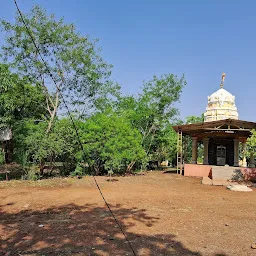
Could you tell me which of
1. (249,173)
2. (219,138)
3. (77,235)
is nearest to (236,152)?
(219,138)

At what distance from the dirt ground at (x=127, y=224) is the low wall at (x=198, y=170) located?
28.4ft

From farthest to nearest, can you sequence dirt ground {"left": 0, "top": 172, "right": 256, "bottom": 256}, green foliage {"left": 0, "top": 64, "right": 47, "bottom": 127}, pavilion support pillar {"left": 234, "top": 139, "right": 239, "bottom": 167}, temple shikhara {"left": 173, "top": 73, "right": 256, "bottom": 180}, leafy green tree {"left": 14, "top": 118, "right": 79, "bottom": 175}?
pavilion support pillar {"left": 234, "top": 139, "right": 239, "bottom": 167}
temple shikhara {"left": 173, "top": 73, "right": 256, "bottom": 180}
green foliage {"left": 0, "top": 64, "right": 47, "bottom": 127}
leafy green tree {"left": 14, "top": 118, "right": 79, "bottom": 175}
dirt ground {"left": 0, "top": 172, "right": 256, "bottom": 256}

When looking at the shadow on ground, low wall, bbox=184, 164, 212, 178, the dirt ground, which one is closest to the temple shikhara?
low wall, bbox=184, 164, 212, 178

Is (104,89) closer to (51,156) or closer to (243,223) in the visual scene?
(51,156)

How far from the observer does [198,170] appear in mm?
21297

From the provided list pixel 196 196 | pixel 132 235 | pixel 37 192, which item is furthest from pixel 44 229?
pixel 196 196

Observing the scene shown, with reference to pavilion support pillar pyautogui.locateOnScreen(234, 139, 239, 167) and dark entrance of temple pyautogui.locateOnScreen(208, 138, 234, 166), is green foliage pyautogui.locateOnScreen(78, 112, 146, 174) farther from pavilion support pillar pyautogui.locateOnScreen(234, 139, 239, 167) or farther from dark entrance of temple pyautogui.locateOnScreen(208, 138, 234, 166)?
pavilion support pillar pyautogui.locateOnScreen(234, 139, 239, 167)

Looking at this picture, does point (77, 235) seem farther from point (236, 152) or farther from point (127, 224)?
point (236, 152)

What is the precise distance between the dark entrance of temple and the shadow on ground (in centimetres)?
1904

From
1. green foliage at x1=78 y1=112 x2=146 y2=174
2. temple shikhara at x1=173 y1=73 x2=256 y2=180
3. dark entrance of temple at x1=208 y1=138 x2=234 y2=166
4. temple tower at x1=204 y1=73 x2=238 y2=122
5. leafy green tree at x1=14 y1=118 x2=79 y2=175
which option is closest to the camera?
leafy green tree at x1=14 y1=118 x2=79 y2=175

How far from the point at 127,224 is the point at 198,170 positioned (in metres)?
15.0

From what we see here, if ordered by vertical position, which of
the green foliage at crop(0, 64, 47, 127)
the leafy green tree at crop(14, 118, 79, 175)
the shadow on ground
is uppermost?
the green foliage at crop(0, 64, 47, 127)

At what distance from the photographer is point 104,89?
23.3 meters

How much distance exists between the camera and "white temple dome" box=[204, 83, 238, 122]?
1045 inches
